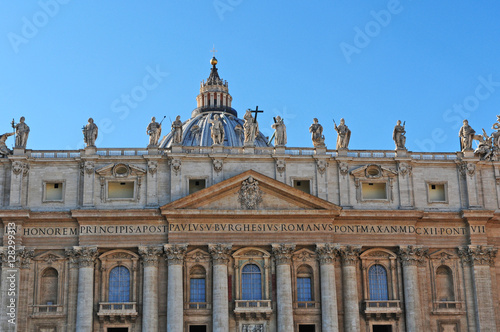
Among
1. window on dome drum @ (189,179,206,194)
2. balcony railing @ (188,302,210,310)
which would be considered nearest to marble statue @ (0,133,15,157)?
window on dome drum @ (189,179,206,194)

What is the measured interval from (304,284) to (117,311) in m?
12.2

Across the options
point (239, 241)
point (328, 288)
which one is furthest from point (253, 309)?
point (328, 288)

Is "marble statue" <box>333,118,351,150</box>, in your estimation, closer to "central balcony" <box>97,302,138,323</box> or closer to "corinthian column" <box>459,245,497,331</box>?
"corinthian column" <box>459,245,497,331</box>

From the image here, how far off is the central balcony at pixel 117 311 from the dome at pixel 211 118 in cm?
3402

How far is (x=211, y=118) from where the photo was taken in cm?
9175

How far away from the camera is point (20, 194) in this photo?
55250 mm

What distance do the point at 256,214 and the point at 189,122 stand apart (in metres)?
38.9

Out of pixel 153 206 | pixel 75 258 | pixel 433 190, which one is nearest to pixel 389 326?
pixel 433 190

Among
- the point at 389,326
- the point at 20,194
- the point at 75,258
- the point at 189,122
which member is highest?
the point at 189,122

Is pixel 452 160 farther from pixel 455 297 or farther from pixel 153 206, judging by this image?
pixel 153 206

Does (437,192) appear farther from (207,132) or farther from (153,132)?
(207,132)

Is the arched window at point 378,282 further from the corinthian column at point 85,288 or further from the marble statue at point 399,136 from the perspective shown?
the corinthian column at point 85,288

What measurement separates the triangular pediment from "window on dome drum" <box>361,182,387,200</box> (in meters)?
3.37

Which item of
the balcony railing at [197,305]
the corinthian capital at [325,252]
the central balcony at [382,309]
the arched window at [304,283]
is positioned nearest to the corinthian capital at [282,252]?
the arched window at [304,283]
